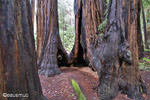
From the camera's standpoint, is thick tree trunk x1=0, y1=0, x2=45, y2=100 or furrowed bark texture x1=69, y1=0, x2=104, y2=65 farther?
furrowed bark texture x1=69, y1=0, x2=104, y2=65

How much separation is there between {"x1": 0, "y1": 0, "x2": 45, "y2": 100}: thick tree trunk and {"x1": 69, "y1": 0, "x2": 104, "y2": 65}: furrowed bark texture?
3879 millimetres

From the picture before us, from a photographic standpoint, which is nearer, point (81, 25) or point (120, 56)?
point (120, 56)

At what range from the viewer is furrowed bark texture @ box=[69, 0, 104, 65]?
5.78 meters

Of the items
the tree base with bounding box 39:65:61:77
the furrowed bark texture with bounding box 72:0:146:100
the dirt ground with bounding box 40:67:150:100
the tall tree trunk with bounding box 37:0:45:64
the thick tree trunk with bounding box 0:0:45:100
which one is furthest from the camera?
the tall tree trunk with bounding box 37:0:45:64

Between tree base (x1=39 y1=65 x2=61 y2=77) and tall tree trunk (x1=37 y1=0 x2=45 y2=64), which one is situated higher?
tall tree trunk (x1=37 y1=0 x2=45 y2=64)

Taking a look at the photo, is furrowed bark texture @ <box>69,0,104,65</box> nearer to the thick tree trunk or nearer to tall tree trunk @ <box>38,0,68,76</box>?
tall tree trunk @ <box>38,0,68,76</box>

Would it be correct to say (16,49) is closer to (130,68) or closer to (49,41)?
(130,68)

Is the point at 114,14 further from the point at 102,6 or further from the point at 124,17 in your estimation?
the point at 102,6

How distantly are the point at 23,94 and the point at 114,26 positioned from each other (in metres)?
2.68

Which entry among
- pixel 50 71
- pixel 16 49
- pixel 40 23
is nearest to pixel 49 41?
pixel 40 23

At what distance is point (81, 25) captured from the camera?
259 inches

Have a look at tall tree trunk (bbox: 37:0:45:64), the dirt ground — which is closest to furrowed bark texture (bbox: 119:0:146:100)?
the dirt ground

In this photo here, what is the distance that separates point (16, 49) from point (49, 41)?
3.52m

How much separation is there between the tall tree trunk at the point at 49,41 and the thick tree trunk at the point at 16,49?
9.48 ft
